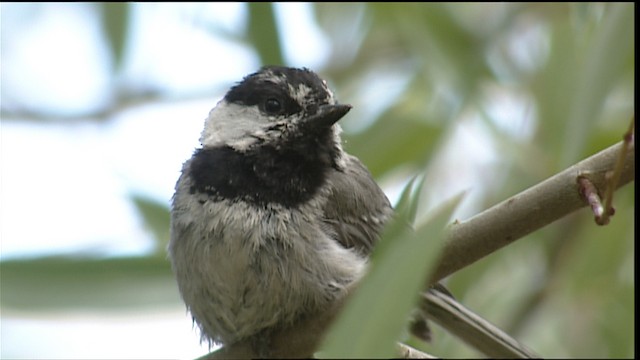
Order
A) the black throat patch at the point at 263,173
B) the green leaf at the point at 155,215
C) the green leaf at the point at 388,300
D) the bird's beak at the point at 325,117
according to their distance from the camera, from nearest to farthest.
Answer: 1. the green leaf at the point at 388,300
2. the black throat patch at the point at 263,173
3. the bird's beak at the point at 325,117
4. the green leaf at the point at 155,215

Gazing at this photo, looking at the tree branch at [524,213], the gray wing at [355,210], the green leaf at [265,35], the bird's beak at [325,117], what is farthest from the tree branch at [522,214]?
the green leaf at [265,35]

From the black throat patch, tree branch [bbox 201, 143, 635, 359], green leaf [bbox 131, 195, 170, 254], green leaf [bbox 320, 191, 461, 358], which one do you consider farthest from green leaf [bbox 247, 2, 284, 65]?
green leaf [bbox 320, 191, 461, 358]

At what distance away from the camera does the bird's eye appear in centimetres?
260

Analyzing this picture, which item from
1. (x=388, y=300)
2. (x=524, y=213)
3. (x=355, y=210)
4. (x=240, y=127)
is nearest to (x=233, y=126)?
(x=240, y=127)

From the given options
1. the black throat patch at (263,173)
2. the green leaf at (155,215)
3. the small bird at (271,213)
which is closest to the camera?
the small bird at (271,213)

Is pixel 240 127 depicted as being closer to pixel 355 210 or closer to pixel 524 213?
pixel 355 210

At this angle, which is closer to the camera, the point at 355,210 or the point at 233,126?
the point at 355,210

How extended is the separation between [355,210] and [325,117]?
0.24 m

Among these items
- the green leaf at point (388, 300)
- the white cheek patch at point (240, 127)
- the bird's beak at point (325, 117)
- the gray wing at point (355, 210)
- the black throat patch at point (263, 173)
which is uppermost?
the white cheek patch at point (240, 127)

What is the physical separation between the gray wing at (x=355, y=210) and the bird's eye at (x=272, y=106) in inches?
8.7

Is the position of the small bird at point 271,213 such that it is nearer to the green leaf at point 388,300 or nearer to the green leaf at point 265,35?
the green leaf at point 265,35

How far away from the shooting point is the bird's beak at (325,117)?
2.46m

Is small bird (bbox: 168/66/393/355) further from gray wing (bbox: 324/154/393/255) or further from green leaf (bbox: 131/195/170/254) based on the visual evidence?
green leaf (bbox: 131/195/170/254)

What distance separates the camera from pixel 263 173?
2.37m
